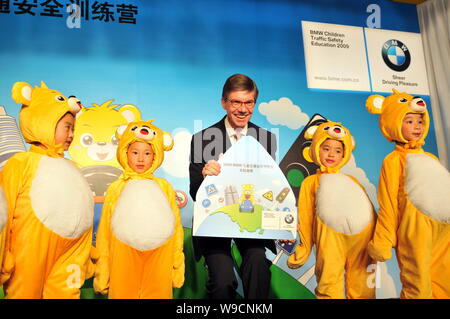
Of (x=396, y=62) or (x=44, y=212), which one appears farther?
(x=396, y=62)

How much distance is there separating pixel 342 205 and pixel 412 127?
0.62m

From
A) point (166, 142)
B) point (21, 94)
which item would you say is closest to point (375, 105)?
point (166, 142)

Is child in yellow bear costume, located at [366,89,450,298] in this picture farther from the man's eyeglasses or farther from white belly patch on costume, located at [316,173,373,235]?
the man's eyeglasses

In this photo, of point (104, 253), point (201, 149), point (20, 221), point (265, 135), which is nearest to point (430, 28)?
point (265, 135)

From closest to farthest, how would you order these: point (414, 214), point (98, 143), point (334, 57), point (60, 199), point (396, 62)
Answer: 1. point (60, 199)
2. point (414, 214)
3. point (98, 143)
4. point (334, 57)
5. point (396, 62)

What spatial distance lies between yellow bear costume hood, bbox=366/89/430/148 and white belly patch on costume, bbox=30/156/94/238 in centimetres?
173

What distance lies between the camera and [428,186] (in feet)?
7.52

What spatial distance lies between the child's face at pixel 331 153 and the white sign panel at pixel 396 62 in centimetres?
91

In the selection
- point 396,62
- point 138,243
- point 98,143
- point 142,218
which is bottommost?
point 138,243

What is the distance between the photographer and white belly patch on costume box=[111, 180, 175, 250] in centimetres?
207

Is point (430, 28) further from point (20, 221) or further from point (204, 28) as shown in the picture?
point (20, 221)

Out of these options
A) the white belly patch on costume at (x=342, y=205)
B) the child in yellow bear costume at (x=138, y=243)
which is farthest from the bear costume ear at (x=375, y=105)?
the child in yellow bear costume at (x=138, y=243)

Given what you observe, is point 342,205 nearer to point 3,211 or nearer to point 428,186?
point 428,186

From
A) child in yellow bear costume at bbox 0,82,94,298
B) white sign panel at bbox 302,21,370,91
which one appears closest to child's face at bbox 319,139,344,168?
white sign panel at bbox 302,21,370,91
